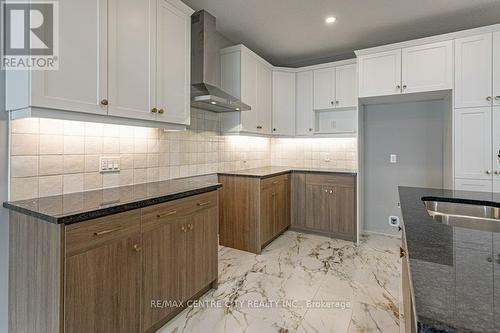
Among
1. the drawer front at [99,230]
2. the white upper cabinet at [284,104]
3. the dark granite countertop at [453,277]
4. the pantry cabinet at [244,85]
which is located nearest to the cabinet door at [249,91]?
the pantry cabinet at [244,85]

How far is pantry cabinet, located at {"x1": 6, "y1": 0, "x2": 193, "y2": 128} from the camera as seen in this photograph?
141 cm

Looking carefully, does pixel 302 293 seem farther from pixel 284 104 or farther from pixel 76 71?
pixel 284 104

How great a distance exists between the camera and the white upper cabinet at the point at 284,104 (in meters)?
4.01

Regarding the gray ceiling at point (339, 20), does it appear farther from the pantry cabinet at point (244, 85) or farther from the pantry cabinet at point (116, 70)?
the pantry cabinet at point (116, 70)

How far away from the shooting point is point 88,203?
4.68ft

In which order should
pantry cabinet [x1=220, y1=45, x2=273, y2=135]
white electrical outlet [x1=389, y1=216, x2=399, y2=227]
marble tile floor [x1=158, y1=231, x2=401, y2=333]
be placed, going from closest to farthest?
marble tile floor [x1=158, y1=231, x2=401, y2=333] → pantry cabinet [x1=220, y1=45, x2=273, y2=135] → white electrical outlet [x1=389, y1=216, x2=399, y2=227]

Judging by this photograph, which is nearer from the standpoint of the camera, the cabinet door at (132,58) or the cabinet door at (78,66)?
the cabinet door at (78,66)

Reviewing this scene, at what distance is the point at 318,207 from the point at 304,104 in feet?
5.27

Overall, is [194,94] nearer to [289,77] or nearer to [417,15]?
[289,77]

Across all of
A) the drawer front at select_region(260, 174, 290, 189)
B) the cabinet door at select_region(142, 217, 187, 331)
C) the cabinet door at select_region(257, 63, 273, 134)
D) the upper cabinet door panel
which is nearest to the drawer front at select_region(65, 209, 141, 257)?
the cabinet door at select_region(142, 217, 187, 331)

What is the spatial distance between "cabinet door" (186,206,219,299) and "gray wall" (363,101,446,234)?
2695 mm

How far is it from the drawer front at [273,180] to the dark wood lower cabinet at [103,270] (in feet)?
4.19

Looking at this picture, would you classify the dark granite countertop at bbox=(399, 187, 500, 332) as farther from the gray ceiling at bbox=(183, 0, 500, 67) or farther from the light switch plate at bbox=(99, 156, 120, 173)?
the gray ceiling at bbox=(183, 0, 500, 67)

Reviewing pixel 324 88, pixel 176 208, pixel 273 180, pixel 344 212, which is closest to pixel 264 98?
pixel 324 88
